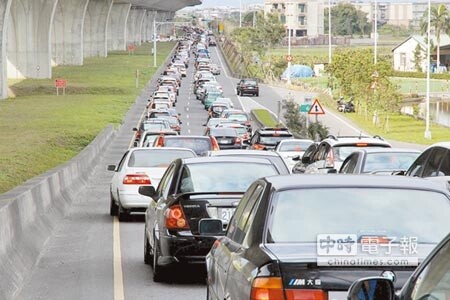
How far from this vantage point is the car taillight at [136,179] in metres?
24.6

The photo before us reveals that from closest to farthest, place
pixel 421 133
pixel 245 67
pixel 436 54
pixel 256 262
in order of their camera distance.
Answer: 1. pixel 256 262
2. pixel 421 133
3. pixel 245 67
4. pixel 436 54

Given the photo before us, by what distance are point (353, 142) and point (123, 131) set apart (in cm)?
4496

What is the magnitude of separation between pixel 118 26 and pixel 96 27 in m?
22.9

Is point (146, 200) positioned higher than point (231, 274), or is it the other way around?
point (231, 274)

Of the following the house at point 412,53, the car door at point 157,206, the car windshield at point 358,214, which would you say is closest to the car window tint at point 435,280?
the car windshield at point 358,214

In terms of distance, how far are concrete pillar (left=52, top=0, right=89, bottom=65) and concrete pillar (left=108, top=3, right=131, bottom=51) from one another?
37842mm

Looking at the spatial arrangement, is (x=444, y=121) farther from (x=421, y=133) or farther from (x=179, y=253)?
(x=179, y=253)

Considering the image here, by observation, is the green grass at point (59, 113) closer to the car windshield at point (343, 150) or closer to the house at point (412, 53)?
the car windshield at point (343, 150)

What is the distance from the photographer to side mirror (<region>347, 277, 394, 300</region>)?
5.91 m

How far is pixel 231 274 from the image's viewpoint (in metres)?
8.85

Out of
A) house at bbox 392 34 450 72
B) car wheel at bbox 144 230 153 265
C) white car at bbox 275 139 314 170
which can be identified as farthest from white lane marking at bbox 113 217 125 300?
house at bbox 392 34 450 72

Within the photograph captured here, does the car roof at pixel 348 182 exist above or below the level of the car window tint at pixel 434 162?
above

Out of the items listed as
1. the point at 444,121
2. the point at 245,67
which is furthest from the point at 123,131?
the point at 245,67

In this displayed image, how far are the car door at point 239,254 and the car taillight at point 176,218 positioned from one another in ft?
15.3
